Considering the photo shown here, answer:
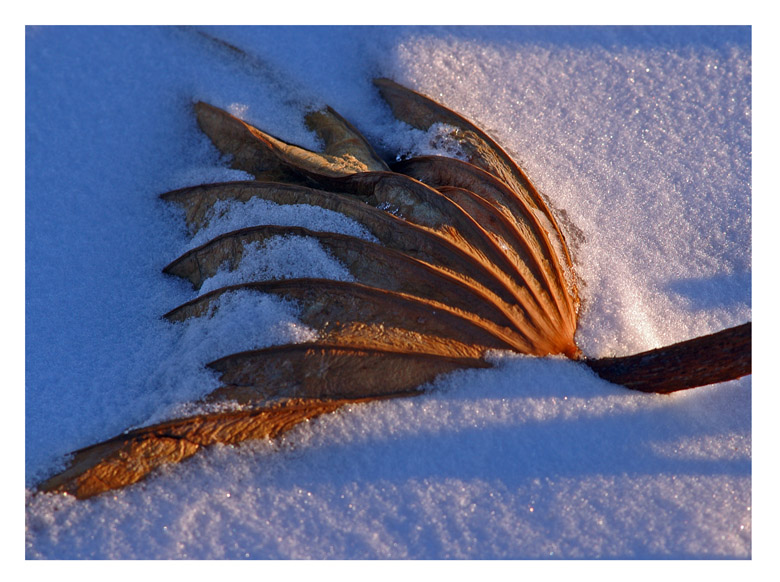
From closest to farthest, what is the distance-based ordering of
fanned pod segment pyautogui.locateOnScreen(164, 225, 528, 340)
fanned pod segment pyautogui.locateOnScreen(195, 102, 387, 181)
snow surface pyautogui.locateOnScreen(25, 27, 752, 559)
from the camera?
snow surface pyautogui.locateOnScreen(25, 27, 752, 559) < fanned pod segment pyautogui.locateOnScreen(164, 225, 528, 340) < fanned pod segment pyautogui.locateOnScreen(195, 102, 387, 181)

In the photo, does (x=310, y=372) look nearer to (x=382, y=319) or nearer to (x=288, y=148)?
(x=382, y=319)

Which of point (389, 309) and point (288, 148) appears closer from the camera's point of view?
point (389, 309)

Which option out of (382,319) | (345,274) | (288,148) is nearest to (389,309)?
(382,319)

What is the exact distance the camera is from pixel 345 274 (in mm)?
1456

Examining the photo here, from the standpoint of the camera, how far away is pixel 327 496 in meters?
1.33

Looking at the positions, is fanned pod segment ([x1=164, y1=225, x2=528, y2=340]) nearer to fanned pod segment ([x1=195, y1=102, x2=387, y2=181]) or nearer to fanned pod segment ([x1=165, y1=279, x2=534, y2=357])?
fanned pod segment ([x1=165, y1=279, x2=534, y2=357])

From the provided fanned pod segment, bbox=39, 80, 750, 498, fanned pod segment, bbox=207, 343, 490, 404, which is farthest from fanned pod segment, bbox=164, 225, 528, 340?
fanned pod segment, bbox=207, 343, 490, 404

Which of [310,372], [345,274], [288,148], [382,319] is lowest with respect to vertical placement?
[310,372]

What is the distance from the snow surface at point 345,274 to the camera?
1309mm

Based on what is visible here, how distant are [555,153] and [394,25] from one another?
0.75m

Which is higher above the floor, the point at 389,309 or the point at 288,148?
the point at 288,148

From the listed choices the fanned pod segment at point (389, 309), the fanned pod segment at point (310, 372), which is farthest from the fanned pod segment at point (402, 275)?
the fanned pod segment at point (310, 372)

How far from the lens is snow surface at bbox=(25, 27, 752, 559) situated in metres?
1.31

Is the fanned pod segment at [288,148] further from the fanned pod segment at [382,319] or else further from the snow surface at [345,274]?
the fanned pod segment at [382,319]
